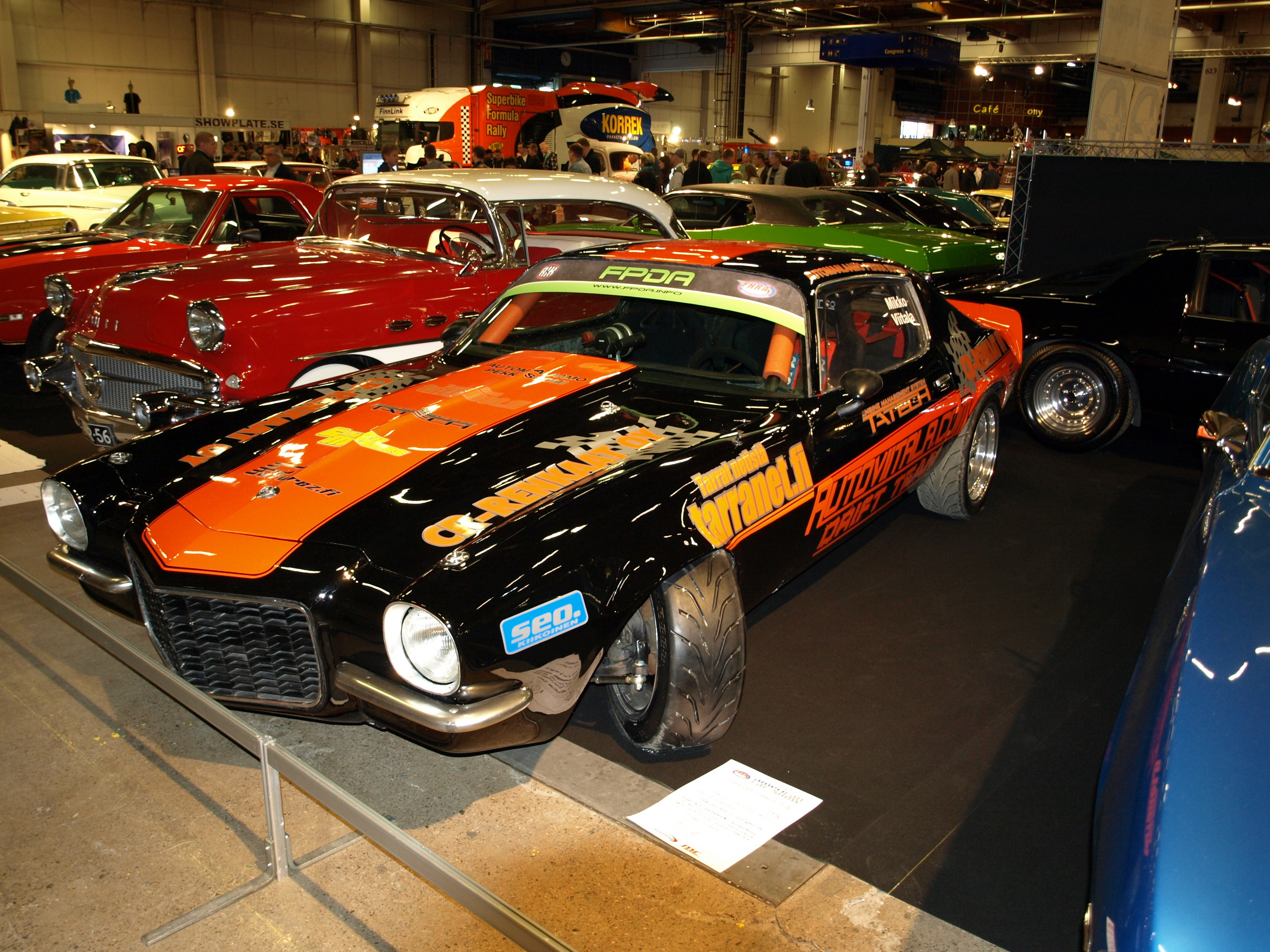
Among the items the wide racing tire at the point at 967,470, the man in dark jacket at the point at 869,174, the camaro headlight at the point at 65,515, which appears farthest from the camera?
the man in dark jacket at the point at 869,174

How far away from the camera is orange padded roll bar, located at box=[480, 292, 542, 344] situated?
402 cm

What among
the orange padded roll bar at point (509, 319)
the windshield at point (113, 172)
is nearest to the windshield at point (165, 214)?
the windshield at point (113, 172)

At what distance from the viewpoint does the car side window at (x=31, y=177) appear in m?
11.5

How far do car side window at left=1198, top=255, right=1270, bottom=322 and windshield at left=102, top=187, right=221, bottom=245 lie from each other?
22.8 feet

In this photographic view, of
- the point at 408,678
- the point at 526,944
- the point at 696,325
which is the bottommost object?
the point at 526,944

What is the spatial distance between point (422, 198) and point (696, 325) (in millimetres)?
2837

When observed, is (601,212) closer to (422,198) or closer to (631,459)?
(422,198)

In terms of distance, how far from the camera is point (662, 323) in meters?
4.12

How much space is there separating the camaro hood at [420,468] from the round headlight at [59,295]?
3.76 metres

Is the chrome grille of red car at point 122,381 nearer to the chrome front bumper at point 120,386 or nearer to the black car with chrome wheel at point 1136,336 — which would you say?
the chrome front bumper at point 120,386

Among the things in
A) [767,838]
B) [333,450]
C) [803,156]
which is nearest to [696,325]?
[333,450]

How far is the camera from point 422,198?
20.1 ft

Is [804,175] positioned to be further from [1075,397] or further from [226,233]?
[226,233]

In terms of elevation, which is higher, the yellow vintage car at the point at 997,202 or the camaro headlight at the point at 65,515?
the yellow vintage car at the point at 997,202
